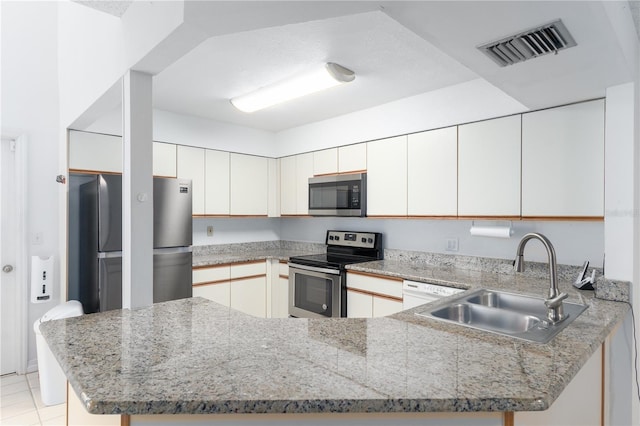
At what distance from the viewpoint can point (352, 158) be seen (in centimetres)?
357

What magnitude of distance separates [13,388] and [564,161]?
15.0ft

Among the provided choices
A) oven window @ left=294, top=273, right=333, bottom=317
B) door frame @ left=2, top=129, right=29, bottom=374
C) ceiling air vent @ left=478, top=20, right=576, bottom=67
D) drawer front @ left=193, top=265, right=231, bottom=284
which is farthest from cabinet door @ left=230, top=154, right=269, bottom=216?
ceiling air vent @ left=478, top=20, right=576, bottom=67

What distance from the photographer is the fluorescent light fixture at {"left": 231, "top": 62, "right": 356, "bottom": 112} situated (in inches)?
95.1

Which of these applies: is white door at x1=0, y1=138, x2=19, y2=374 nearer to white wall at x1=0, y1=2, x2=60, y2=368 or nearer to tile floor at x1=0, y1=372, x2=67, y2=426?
white wall at x1=0, y1=2, x2=60, y2=368

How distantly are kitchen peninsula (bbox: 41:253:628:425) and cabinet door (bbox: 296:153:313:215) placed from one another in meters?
2.67

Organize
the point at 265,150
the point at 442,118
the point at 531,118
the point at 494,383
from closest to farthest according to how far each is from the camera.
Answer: the point at 494,383 < the point at 531,118 < the point at 442,118 < the point at 265,150

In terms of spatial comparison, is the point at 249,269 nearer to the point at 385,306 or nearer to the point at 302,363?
the point at 385,306

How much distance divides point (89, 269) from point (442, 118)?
3.16 m

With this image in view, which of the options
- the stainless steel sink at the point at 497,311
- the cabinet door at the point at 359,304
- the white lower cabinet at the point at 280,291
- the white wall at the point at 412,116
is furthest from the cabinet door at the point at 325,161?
the stainless steel sink at the point at 497,311

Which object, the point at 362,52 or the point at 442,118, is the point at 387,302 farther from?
the point at 362,52

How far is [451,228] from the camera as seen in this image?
10.3ft

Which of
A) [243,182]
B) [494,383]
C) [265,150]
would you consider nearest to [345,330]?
[494,383]

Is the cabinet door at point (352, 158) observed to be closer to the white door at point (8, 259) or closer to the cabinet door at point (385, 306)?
the cabinet door at point (385, 306)

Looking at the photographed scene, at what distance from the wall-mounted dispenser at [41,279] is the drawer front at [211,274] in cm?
126
